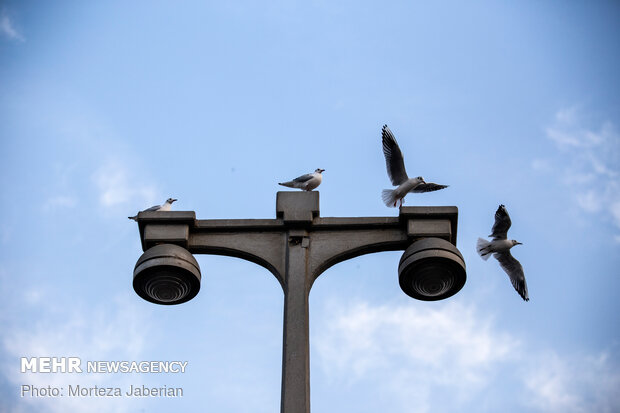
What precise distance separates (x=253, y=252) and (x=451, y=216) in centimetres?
138

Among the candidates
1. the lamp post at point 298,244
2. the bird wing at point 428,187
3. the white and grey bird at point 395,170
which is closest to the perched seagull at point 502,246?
the bird wing at point 428,187

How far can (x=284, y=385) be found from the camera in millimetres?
5430

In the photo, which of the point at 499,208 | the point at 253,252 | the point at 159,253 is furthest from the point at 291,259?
the point at 499,208

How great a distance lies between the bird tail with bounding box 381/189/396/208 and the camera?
10.00 metres

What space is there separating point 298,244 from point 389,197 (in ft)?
12.8

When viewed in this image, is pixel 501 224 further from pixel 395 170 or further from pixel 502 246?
pixel 395 170

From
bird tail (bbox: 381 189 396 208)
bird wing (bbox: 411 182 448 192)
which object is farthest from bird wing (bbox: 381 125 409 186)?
bird wing (bbox: 411 182 448 192)

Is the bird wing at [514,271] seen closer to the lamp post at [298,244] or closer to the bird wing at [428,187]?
the bird wing at [428,187]

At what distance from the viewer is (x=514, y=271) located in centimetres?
1056

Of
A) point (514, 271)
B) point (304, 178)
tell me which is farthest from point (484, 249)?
point (304, 178)

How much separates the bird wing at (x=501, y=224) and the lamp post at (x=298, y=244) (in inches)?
171

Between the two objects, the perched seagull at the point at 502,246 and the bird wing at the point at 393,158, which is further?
the perched seagull at the point at 502,246

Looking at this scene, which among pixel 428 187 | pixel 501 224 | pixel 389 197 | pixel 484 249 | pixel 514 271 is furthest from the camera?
pixel 484 249

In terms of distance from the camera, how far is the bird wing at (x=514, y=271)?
9961 millimetres
